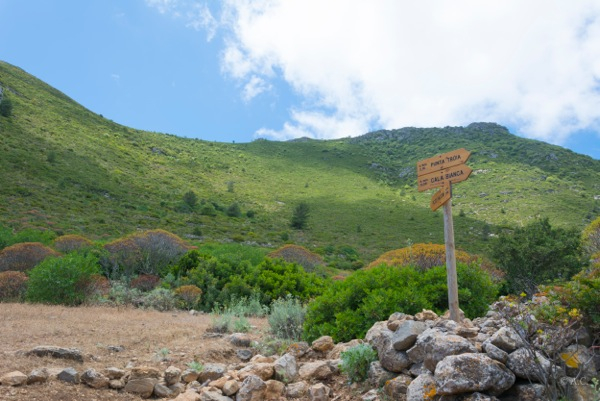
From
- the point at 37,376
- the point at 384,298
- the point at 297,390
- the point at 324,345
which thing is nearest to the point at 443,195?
the point at 384,298

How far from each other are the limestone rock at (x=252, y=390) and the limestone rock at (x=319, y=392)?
0.54 meters

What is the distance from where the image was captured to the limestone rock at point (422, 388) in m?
3.97

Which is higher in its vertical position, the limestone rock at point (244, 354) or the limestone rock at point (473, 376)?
the limestone rock at point (473, 376)

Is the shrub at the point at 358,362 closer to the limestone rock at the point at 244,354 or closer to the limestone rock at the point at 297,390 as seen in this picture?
the limestone rock at the point at 297,390

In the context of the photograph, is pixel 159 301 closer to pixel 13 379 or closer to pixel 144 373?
pixel 144 373

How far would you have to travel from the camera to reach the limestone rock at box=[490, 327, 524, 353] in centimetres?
411

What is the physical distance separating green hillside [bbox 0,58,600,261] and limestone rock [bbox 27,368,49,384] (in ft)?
78.4

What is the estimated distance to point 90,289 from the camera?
12.7 metres

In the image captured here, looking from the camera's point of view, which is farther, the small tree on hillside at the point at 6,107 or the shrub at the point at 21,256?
the small tree on hillside at the point at 6,107

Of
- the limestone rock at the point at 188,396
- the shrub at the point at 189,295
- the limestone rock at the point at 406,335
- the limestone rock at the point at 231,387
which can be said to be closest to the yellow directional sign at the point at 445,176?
the limestone rock at the point at 406,335

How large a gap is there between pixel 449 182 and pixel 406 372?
2592mm

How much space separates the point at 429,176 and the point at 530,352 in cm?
305

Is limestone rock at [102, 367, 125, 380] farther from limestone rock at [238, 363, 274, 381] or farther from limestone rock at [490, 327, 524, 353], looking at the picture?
limestone rock at [490, 327, 524, 353]

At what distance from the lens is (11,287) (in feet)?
42.6
